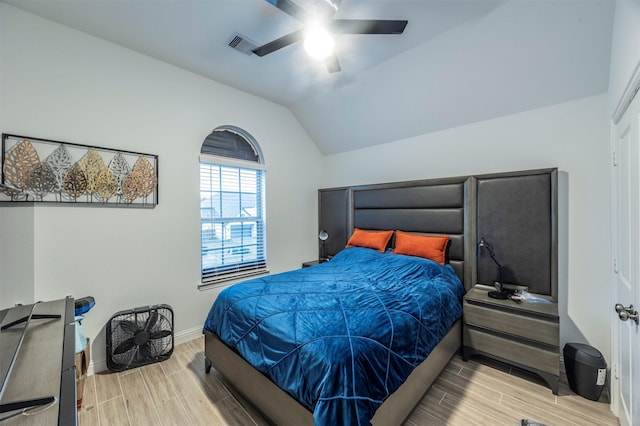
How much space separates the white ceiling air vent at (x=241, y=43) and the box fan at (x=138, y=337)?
2.61 metres

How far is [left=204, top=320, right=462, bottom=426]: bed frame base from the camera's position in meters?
1.47

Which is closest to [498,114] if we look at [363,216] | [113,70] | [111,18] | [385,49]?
[385,49]

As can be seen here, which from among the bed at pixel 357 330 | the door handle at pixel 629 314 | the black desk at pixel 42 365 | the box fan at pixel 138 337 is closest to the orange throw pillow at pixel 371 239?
the bed at pixel 357 330

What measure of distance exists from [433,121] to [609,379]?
9.23ft

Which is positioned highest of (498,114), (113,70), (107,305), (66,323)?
(113,70)

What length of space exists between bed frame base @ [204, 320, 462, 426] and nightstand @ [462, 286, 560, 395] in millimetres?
223

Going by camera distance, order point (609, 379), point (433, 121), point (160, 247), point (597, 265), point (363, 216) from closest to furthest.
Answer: point (609, 379)
point (597, 265)
point (160, 247)
point (433, 121)
point (363, 216)

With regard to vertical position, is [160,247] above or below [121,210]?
below

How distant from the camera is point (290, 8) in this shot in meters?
1.66

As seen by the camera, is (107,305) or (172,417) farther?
(107,305)

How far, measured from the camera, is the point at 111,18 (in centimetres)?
213

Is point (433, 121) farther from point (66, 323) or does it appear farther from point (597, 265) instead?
point (66, 323)

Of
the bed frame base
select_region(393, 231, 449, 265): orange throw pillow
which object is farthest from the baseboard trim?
select_region(393, 231, 449, 265): orange throw pillow

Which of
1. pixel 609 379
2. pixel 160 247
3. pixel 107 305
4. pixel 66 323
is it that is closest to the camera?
pixel 66 323
